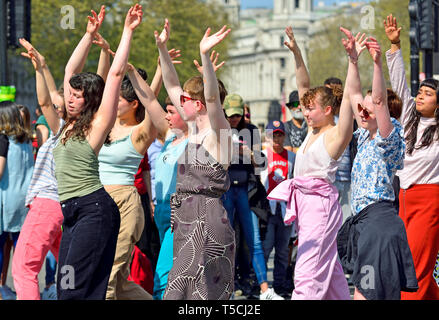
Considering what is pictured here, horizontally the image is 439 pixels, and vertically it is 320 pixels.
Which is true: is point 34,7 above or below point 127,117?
above

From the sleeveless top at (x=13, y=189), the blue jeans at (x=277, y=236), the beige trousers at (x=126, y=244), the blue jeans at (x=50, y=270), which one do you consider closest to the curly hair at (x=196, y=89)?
the beige trousers at (x=126, y=244)

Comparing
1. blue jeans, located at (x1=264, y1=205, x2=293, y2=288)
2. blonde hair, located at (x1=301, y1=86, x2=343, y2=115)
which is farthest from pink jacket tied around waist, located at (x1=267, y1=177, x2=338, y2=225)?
blue jeans, located at (x1=264, y1=205, x2=293, y2=288)

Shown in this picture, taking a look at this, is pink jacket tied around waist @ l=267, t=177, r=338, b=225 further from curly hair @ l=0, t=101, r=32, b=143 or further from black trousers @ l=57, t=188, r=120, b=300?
curly hair @ l=0, t=101, r=32, b=143

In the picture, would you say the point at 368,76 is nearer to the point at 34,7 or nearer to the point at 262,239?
the point at 34,7

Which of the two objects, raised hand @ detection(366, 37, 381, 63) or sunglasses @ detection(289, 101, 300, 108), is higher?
raised hand @ detection(366, 37, 381, 63)

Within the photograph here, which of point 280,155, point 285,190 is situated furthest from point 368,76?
point 285,190

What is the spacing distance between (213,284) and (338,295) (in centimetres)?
128

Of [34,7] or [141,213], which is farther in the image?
[34,7]

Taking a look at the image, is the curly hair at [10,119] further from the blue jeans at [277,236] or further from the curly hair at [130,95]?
the blue jeans at [277,236]

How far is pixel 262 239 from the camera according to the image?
34.8 ft

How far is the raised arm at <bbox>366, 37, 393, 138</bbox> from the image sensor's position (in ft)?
21.0

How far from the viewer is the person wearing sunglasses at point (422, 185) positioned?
25.6 feet

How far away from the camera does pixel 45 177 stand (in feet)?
25.2

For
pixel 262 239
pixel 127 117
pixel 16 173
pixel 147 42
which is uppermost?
pixel 147 42
